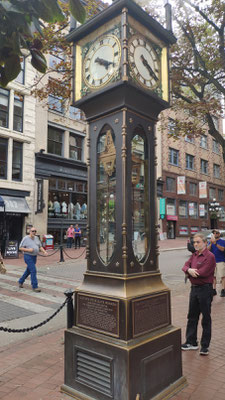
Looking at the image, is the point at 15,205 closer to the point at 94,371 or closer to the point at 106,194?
the point at 106,194

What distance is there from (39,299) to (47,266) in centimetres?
646

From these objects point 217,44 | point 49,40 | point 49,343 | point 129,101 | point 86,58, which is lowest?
point 49,343

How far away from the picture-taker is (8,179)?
1978cm

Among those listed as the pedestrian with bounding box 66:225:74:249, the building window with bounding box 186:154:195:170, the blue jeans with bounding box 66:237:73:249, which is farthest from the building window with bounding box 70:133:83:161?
the building window with bounding box 186:154:195:170

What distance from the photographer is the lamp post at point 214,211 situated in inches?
1524

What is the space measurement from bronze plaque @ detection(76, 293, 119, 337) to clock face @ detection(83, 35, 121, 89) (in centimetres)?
238

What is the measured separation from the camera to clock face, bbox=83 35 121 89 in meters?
3.51

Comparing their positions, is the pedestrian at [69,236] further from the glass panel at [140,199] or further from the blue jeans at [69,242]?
the glass panel at [140,199]

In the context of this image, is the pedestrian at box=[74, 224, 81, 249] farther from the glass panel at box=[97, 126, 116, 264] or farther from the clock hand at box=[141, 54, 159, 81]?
the clock hand at box=[141, 54, 159, 81]

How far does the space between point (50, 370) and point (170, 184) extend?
32826mm

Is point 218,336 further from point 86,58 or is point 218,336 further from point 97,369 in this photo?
point 86,58

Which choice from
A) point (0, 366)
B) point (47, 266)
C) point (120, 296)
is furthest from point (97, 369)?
point (47, 266)

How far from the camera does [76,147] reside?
25.3m

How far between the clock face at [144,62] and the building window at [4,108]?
698 inches
